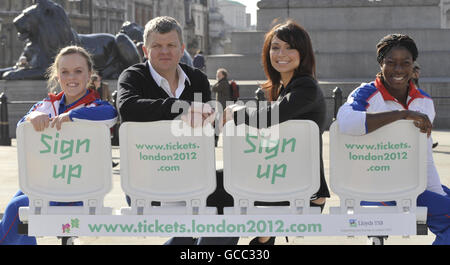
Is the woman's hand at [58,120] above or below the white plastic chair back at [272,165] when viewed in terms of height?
above

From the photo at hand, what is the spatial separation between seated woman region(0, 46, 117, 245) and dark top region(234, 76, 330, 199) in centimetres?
92

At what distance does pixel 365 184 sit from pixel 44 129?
195cm

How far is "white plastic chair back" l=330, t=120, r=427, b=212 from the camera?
4.34 meters

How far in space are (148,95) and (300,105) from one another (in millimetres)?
1014

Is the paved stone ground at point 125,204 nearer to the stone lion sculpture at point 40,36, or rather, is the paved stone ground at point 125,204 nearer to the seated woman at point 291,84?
the seated woman at point 291,84

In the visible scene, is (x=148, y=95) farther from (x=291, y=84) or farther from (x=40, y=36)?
(x=40, y=36)

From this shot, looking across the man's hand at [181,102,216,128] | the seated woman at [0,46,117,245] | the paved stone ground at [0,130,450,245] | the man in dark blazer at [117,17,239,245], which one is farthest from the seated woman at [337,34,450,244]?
the seated woman at [0,46,117,245]

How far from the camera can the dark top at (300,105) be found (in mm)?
4348

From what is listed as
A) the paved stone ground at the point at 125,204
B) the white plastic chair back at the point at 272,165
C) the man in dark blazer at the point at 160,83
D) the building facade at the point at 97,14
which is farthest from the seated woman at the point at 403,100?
the building facade at the point at 97,14

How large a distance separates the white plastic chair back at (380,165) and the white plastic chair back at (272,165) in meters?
0.18

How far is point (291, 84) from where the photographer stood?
4547mm

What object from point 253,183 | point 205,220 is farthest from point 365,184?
point 205,220
